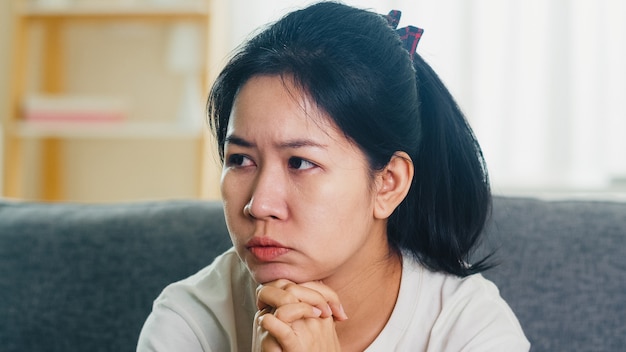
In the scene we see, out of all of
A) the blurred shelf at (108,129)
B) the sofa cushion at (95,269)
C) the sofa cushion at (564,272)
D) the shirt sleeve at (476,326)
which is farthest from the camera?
the blurred shelf at (108,129)

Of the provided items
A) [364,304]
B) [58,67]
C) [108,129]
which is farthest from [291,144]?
[58,67]

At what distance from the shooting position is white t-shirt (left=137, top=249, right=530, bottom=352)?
4.20ft

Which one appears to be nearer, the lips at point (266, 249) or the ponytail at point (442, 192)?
the lips at point (266, 249)

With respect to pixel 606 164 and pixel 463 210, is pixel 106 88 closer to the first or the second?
pixel 606 164

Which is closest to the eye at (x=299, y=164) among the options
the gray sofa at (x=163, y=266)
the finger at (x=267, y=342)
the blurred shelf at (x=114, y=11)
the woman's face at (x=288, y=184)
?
the woman's face at (x=288, y=184)

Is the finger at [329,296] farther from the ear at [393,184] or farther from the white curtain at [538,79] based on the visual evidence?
the white curtain at [538,79]

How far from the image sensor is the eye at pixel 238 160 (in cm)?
119

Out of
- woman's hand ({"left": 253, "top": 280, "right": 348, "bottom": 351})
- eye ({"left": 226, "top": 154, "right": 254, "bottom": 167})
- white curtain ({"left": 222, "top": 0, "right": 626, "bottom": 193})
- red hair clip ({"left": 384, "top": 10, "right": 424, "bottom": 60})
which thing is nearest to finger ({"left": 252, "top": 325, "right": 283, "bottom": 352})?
woman's hand ({"left": 253, "top": 280, "right": 348, "bottom": 351})

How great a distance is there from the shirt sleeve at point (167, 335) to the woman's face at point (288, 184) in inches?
8.8

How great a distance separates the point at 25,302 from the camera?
1576mm

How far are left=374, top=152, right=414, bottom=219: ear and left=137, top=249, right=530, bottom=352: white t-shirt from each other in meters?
0.16

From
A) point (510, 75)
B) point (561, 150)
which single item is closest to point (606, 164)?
point (561, 150)

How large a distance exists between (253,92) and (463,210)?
430mm

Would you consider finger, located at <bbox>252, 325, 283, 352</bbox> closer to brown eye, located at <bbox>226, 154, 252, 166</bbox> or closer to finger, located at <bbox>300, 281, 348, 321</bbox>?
finger, located at <bbox>300, 281, 348, 321</bbox>
